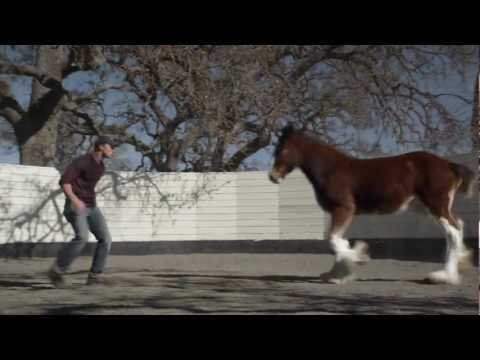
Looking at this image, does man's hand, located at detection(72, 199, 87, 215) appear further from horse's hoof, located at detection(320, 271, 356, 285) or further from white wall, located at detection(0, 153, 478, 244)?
white wall, located at detection(0, 153, 478, 244)

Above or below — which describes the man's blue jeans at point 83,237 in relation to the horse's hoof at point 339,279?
above

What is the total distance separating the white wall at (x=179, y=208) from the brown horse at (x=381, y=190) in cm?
304

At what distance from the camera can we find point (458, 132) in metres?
8.70

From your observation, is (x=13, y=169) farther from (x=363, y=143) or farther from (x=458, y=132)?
(x=458, y=132)

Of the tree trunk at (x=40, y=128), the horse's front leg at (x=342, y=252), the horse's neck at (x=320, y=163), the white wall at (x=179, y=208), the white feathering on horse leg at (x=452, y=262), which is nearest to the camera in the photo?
the white feathering on horse leg at (x=452, y=262)

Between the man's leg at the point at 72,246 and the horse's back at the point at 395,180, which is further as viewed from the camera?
the horse's back at the point at 395,180

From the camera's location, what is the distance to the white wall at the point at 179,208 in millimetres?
9438

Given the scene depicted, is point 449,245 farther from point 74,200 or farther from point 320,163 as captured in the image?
point 74,200

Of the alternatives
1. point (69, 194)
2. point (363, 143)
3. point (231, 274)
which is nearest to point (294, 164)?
point (231, 274)

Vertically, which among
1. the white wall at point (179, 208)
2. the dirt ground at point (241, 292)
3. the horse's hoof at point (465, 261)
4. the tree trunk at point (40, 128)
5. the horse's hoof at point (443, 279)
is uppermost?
the tree trunk at point (40, 128)

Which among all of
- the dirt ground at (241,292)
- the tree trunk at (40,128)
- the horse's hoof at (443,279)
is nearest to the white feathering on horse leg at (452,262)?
the horse's hoof at (443,279)

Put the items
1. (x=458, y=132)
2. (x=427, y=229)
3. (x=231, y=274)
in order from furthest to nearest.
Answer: (x=458, y=132) → (x=427, y=229) → (x=231, y=274)

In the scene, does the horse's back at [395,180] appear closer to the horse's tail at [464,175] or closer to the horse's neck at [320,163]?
the horse's tail at [464,175]

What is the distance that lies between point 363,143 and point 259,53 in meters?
2.32
